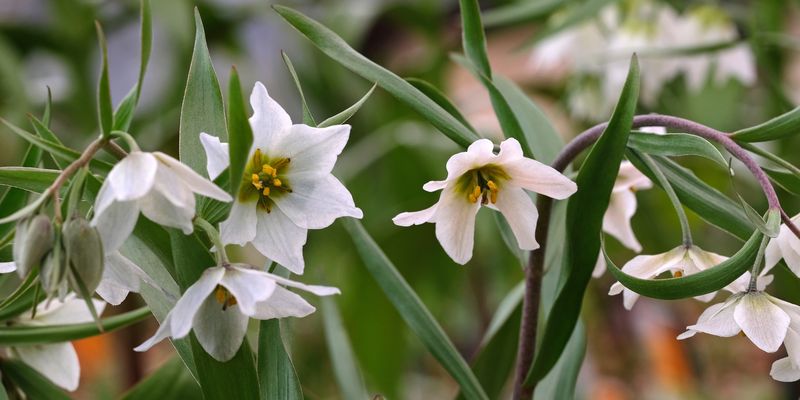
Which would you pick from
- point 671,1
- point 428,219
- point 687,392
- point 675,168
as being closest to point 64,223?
point 428,219

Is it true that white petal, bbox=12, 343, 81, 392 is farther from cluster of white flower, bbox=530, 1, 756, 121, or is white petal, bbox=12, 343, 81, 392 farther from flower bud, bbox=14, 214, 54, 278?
cluster of white flower, bbox=530, 1, 756, 121

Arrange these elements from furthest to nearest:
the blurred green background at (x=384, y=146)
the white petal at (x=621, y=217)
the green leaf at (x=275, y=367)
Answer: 1. the blurred green background at (x=384, y=146)
2. the white petal at (x=621, y=217)
3. the green leaf at (x=275, y=367)

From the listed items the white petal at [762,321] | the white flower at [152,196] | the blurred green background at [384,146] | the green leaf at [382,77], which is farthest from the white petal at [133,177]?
the blurred green background at [384,146]

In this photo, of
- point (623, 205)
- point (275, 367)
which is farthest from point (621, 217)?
point (275, 367)

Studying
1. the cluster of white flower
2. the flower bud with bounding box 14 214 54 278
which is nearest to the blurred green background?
the cluster of white flower

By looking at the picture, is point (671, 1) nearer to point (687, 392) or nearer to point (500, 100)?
point (500, 100)

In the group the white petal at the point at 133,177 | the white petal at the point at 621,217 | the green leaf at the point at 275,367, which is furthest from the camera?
the white petal at the point at 621,217

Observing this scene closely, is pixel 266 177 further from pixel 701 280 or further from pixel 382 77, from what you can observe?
pixel 701 280

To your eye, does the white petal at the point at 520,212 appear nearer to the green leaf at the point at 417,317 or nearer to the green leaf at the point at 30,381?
the green leaf at the point at 417,317
